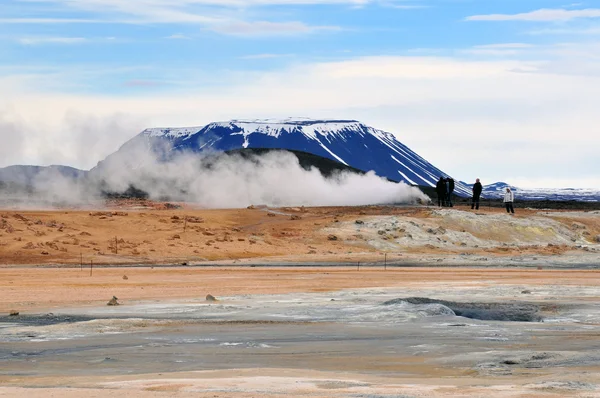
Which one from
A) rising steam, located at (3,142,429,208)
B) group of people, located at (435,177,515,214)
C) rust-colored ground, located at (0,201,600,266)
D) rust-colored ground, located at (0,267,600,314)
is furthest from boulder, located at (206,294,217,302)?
rising steam, located at (3,142,429,208)

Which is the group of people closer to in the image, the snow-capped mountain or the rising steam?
the rising steam

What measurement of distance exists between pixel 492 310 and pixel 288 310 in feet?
15.1

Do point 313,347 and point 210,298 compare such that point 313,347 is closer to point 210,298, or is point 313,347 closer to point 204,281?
point 210,298

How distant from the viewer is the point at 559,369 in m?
16.4

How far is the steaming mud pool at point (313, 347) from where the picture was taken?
1470cm

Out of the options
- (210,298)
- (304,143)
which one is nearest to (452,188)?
(210,298)

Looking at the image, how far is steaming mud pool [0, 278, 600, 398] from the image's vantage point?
1470 centimetres

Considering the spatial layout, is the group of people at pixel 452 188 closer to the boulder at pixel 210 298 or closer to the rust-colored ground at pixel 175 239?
the rust-colored ground at pixel 175 239

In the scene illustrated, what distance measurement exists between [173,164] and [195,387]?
250 feet

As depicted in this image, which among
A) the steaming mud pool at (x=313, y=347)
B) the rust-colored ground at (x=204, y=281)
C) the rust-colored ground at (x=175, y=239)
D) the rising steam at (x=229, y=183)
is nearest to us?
the steaming mud pool at (x=313, y=347)

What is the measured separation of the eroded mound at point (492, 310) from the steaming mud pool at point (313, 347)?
0.03 meters

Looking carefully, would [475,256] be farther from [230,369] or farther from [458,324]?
[230,369]

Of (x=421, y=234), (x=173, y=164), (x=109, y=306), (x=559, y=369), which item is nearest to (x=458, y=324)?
(x=559, y=369)

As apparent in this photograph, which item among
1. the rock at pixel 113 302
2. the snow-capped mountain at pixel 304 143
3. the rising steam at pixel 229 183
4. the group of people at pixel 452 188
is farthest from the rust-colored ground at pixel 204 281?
the snow-capped mountain at pixel 304 143
